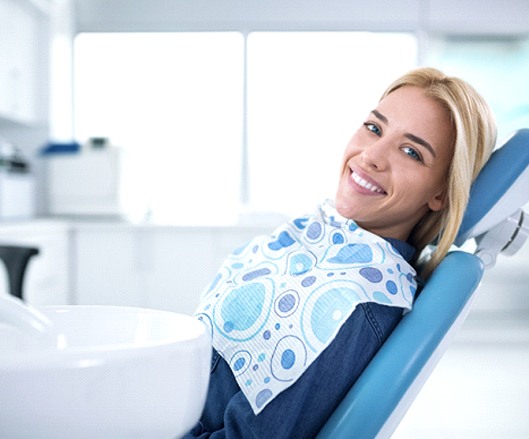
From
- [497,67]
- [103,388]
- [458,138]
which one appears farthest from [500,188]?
[497,67]

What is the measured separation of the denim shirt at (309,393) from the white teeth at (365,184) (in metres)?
0.23

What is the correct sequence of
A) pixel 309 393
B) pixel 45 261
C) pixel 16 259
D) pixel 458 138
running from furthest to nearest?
pixel 45 261 → pixel 16 259 → pixel 458 138 → pixel 309 393

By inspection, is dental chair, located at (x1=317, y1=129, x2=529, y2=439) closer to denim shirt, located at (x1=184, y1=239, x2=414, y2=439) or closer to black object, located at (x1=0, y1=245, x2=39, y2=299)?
denim shirt, located at (x1=184, y1=239, x2=414, y2=439)

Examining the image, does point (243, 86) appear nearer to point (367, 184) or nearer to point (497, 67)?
point (497, 67)

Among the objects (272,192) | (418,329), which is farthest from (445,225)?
(272,192)

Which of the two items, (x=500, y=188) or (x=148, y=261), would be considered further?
(x=148, y=261)

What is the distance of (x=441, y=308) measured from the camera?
40.3 inches

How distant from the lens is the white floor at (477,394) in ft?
8.21

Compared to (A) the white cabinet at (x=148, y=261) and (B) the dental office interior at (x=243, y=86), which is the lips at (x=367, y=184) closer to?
(A) the white cabinet at (x=148, y=261)

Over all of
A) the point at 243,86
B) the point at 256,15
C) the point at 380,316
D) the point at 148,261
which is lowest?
the point at 148,261

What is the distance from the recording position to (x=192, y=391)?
0.56 metres

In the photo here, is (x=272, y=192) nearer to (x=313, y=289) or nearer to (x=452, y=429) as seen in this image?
(x=452, y=429)

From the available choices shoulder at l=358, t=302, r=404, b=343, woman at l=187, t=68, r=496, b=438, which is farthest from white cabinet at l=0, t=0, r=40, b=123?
shoulder at l=358, t=302, r=404, b=343

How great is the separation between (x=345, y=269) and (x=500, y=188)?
296 millimetres
